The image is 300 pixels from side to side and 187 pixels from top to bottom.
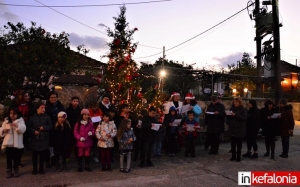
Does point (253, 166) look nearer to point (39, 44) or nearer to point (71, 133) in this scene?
point (71, 133)

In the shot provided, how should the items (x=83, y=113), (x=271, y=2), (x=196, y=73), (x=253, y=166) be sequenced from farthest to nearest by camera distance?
(x=196, y=73) → (x=271, y=2) → (x=253, y=166) → (x=83, y=113)

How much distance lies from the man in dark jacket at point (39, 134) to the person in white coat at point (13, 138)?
0.75 feet

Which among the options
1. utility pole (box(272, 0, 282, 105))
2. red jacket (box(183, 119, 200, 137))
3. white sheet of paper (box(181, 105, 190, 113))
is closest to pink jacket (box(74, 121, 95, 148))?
red jacket (box(183, 119, 200, 137))

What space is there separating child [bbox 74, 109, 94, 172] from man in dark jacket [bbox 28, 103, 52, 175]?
67 cm

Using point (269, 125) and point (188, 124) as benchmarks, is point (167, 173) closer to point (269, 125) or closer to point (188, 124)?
point (188, 124)

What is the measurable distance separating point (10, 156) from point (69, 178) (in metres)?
1.45

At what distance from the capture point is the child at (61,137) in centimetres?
740

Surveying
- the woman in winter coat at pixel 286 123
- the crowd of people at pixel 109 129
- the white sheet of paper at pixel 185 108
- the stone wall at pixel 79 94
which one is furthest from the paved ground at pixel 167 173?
the stone wall at pixel 79 94

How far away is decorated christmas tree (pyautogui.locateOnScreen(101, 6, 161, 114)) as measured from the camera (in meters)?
9.43

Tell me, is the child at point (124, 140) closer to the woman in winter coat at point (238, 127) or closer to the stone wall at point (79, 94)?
the woman in winter coat at point (238, 127)

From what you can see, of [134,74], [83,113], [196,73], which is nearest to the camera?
[83,113]

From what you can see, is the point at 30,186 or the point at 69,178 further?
the point at 69,178

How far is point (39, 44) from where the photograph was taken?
9.88 metres

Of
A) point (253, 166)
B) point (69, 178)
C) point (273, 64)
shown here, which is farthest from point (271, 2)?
point (69, 178)
